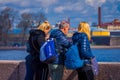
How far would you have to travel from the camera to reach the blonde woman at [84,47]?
641 cm

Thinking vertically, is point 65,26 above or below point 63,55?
above

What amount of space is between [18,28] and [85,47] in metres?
83.8

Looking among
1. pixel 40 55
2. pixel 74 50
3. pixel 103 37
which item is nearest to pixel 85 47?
pixel 74 50

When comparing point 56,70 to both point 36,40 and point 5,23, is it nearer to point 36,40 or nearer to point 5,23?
point 36,40

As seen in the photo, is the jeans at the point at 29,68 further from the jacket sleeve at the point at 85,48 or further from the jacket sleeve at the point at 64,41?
the jacket sleeve at the point at 85,48

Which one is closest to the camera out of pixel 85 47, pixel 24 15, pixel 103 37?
pixel 85 47

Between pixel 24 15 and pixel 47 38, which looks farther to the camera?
pixel 24 15

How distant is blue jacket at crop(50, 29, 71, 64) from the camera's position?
6.62 meters

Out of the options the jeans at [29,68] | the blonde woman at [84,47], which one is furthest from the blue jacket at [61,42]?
the jeans at [29,68]

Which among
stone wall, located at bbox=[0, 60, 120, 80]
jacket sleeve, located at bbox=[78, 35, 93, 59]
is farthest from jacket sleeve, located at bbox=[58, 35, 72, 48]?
stone wall, located at bbox=[0, 60, 120, 80]

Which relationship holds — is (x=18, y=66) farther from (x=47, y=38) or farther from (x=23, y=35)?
(x=23, y=35)

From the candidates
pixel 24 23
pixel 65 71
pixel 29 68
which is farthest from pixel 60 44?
pixel 24 23

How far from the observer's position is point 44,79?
22.8ft

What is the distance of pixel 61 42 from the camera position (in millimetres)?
6633
